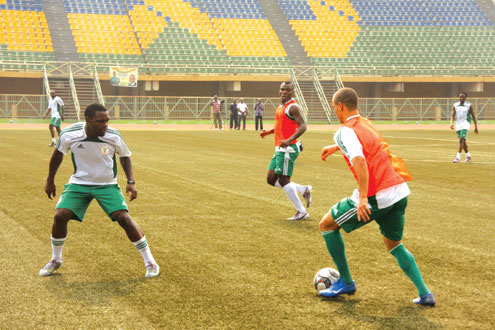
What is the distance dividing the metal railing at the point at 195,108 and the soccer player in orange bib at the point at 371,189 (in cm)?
3698

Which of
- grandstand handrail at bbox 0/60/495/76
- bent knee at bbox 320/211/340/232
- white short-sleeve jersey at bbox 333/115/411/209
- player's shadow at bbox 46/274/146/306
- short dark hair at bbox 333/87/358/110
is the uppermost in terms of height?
grandstand handrail at bbox 0/60/495/76

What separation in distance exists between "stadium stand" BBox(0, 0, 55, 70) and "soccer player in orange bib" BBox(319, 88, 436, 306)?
3823 centimetres

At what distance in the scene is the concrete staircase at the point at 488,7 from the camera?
5562 centimetres

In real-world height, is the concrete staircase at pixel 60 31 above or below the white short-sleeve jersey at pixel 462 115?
above

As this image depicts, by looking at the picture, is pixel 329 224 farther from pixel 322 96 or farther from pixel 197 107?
pixel 322 96

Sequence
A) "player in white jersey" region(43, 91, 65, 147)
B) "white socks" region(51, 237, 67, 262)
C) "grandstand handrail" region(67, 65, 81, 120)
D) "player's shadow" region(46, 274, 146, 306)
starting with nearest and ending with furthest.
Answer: "player's shadow" region(46, 274, 146, 306), "white socks" region(51, 237, 67, 262), "player in white jersey" region(43, 91, 65, 147), "grandstand handrail" region(67, 65, 81, 120)

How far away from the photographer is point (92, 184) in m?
6.17

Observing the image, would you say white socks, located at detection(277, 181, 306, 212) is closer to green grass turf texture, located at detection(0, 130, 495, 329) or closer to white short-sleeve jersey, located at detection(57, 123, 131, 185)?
green grass turf texture, located at detection(0, 130, 495, 329)

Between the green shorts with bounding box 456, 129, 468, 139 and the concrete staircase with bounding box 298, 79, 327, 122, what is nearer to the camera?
the green shorts with bounding box 456, 129, 468, 139

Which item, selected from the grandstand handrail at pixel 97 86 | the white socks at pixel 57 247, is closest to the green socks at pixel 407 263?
the white socks at pixel 57 247

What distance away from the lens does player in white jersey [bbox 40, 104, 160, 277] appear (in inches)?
239

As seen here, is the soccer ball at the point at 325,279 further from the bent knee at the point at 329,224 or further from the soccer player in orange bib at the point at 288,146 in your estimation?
the soccer player in orange bib at the point at 288,146

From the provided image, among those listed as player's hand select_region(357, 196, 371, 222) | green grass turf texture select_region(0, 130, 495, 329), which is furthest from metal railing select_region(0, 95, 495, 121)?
player's hand select_region(357, 196, 371, 222)

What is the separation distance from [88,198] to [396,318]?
119 inches
